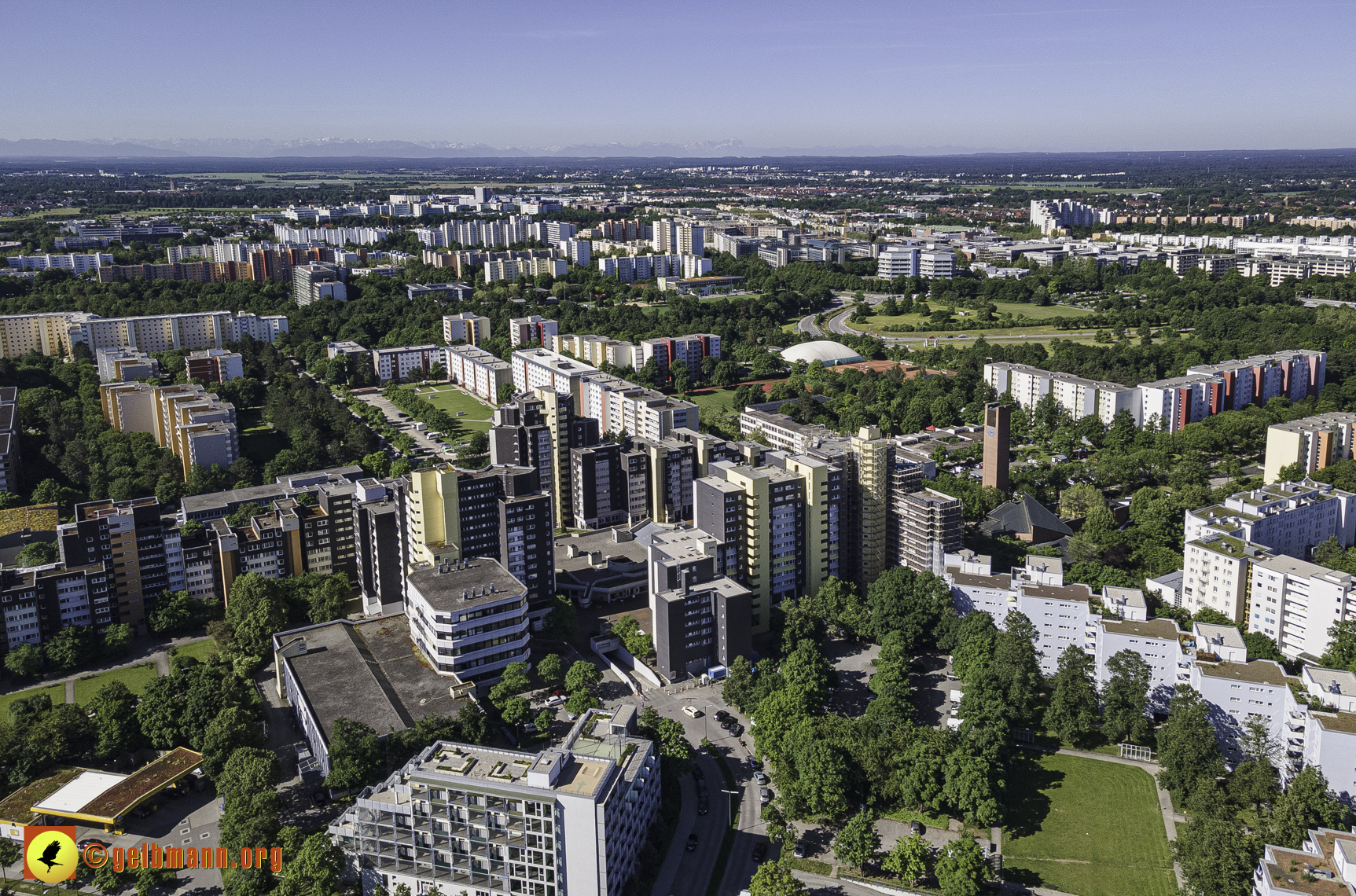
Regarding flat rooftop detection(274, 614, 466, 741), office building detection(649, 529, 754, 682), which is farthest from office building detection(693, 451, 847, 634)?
flat rooftop detection(274, 614, 466, 741)

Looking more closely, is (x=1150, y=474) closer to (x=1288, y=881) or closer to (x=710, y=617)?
(x=710, y=617)

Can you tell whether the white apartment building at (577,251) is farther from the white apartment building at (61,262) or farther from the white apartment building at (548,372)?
the white apartment building at (548,372)

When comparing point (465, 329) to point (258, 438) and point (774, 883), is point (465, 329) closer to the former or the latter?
point (258, 438)

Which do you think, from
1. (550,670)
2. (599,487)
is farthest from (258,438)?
(550,670)

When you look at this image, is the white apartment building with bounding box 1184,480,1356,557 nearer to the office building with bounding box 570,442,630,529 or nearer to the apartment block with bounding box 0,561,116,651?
the office building with bounding box 570,442,630,529

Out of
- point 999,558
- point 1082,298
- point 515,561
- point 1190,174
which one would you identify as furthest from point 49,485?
point 1190,174
